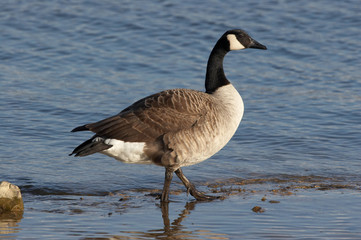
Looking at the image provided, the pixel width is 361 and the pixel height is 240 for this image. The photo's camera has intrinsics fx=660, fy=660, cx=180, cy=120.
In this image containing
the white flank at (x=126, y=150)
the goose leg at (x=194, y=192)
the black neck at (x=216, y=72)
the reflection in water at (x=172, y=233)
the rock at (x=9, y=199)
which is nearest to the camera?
the reflection in water at (x=172, y=233)

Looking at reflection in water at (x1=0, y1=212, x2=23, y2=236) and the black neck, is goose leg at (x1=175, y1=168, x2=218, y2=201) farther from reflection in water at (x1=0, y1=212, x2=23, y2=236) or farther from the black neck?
reflection in water at (x1=0, y1=212, x2=23, y2=236)

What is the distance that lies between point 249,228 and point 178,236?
0.73 m

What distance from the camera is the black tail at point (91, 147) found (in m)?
7.33

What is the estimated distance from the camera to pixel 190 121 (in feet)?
24.9

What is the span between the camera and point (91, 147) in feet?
24.2

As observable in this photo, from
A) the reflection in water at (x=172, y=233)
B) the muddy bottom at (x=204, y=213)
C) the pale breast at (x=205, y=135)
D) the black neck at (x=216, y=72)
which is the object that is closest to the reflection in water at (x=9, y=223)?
the muddy bottom at (x=204, y=213)

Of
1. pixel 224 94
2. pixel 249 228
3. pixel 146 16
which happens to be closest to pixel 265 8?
pixel 146 16

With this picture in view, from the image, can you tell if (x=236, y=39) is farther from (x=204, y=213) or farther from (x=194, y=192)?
(x=204, y=213)

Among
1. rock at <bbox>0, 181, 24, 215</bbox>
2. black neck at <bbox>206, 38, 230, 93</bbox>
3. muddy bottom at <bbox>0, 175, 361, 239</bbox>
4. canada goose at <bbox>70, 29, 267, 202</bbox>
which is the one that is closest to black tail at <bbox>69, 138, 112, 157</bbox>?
canada goose at <bbox>70, 29, 267, 202</bbox>

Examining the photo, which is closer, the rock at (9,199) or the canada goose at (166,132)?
the rock at (9,199)

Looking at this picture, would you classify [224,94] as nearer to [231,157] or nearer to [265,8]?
[231,157]

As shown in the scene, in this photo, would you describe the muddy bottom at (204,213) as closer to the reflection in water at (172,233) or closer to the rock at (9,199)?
the reflection in water at (172,233)

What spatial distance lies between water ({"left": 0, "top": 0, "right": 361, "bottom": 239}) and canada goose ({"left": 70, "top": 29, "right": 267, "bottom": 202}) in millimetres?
575

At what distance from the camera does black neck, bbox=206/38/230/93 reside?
849cm
